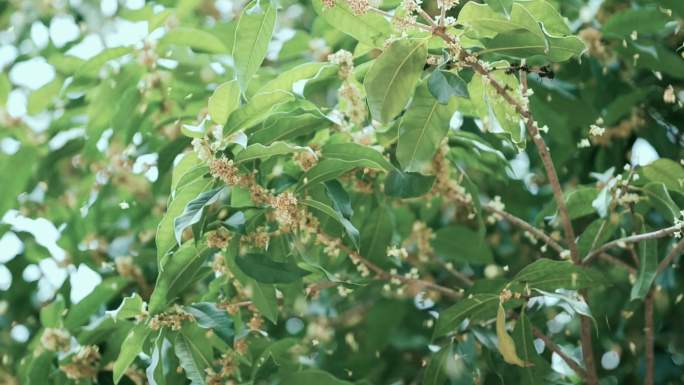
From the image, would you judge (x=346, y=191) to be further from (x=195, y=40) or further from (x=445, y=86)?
(x=195, y=40)

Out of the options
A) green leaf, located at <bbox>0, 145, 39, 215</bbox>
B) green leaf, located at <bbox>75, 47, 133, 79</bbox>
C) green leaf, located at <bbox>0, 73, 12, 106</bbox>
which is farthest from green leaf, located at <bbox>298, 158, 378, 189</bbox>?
green leaf, located at <bbox>0, 73, 12, 106</bbox>

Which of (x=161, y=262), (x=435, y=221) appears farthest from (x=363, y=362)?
(x=161, y=262)

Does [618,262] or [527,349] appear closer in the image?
[527,349]

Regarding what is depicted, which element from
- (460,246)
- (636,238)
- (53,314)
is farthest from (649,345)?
(53,314)

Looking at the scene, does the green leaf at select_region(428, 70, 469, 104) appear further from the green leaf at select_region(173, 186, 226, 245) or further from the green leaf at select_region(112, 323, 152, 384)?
the green leaf at select_region(112, 323, 152, 384)

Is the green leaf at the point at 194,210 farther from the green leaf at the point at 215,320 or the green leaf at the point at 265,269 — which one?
the green leaf at the point at 215,320

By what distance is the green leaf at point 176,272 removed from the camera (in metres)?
1.82

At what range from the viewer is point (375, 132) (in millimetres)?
1998

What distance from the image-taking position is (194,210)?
5.27 feet

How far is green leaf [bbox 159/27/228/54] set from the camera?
2.41m

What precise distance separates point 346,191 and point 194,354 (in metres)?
→ 0.44

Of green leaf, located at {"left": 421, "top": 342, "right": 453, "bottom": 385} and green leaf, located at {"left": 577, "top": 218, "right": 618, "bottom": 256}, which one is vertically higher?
green leaf, located at {"left": 577, "top": 218, "right": 618, "bottom": 256}

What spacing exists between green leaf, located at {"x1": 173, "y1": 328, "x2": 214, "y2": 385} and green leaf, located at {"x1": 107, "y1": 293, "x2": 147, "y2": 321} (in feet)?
0.29

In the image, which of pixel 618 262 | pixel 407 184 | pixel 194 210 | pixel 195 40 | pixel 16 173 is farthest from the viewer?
pixel 16 173
